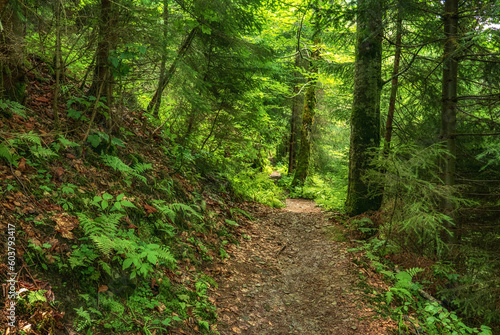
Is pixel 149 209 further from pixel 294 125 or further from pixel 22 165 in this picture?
pixel 294 125

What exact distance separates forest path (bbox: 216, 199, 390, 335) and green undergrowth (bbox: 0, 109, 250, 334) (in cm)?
43

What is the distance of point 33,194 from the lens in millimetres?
3586

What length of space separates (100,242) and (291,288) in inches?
141

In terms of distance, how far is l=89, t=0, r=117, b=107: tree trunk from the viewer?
486 cm

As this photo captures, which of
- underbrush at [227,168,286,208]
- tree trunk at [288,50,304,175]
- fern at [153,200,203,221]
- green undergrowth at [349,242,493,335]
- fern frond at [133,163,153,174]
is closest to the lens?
green undergrowth at [349,242,493,335]

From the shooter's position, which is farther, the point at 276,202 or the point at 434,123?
the point at 276,202

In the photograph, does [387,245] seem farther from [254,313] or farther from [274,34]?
[274,34]

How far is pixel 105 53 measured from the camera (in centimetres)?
516

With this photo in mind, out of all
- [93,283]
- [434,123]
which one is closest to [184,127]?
[93,283]

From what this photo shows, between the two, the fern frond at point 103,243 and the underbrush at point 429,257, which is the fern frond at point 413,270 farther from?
the fern frond at point 103,243

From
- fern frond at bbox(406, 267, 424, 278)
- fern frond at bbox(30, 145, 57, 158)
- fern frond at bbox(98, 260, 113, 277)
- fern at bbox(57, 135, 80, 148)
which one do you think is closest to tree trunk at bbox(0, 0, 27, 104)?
fern at bbox(57, 135, 80, 148)

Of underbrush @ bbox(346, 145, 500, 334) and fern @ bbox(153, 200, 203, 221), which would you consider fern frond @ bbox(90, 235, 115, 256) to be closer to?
fern @ bbox(153, 200, 203, 221)

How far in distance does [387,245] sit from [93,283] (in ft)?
18.6

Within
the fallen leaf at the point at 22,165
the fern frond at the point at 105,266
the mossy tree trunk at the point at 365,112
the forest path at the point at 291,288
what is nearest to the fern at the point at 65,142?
the fallen leaf at the point at 22,165
